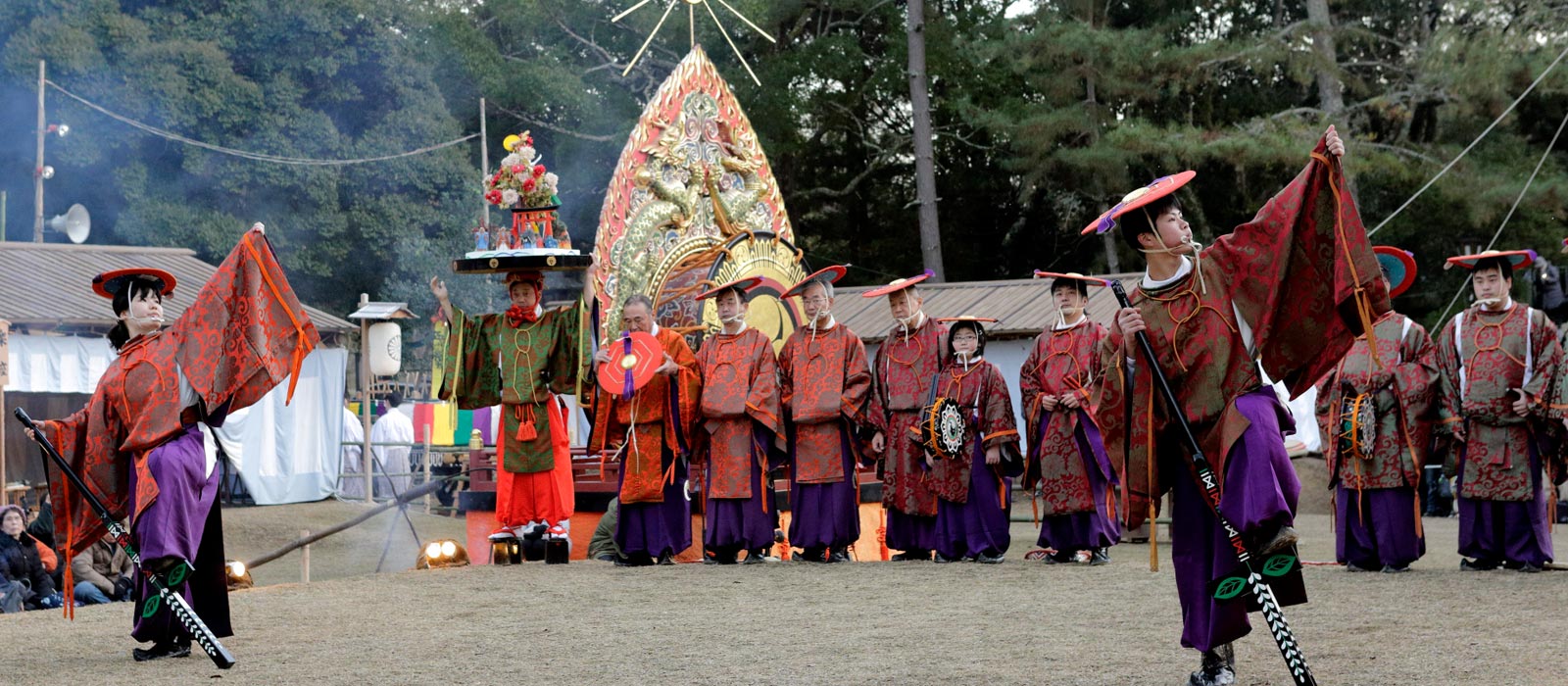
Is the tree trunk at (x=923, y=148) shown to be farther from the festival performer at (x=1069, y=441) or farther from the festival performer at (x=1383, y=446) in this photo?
the festival performer at (x=1383, y=446)

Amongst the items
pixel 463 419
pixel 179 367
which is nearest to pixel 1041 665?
pixel 179 367

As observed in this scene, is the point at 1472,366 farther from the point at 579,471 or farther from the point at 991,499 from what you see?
the point at 579,471

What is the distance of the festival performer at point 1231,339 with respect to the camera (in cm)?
491

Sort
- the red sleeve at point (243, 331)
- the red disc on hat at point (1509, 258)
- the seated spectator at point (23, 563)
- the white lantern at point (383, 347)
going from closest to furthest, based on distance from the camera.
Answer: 1. the red sleeve at point (243, 331)
2. the red disc on hat at point (1509, 258)
3. the seated spectator at point (23, 563)
4. the white lantern at point (383, 347)

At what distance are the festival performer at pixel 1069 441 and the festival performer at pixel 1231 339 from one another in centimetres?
422

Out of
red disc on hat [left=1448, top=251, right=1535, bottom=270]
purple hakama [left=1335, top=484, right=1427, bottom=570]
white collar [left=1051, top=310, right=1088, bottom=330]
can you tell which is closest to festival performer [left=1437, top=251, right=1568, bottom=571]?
red disc on hat [left=1448, top=251, right=1535, bottom=270]

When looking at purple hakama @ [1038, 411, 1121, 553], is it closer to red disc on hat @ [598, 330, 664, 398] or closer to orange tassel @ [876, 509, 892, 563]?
orange tassel @ [876, 509, 892, 563]

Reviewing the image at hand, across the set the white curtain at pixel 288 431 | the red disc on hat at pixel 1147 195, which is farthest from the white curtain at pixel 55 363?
the red disc on hat at pixel 1147 195

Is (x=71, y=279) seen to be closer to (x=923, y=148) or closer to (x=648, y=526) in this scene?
(x=648, y=526)

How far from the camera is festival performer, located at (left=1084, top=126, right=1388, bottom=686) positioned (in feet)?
16.1

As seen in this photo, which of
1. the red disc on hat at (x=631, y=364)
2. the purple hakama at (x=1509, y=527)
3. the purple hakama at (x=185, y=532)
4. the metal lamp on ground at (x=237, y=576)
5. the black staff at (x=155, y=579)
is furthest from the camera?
the red disc on hat at (x=631, y=364)

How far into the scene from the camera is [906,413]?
971 centimetres

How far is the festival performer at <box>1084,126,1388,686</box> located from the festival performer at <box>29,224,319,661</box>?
10.3 ft

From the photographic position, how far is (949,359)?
970 cm
